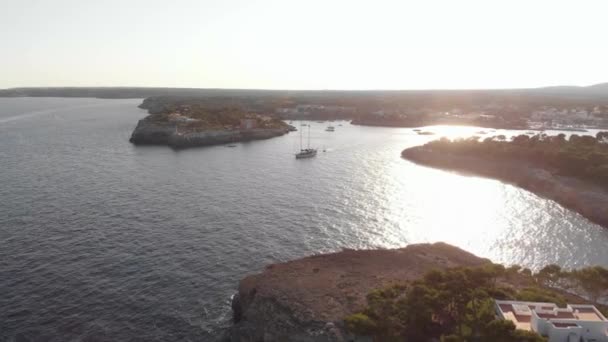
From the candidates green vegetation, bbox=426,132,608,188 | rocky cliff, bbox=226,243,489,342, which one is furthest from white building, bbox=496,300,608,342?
green vegetation, bbox=426,132,608,188

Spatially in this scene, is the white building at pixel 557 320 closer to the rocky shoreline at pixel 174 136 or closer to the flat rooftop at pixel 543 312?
the flat rooftop at pixel 543 312

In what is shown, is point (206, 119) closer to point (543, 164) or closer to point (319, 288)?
point (543, 164)

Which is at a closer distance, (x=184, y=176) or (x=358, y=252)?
(x=358, y=252)

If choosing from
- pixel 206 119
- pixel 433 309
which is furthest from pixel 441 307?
pixel 206 119

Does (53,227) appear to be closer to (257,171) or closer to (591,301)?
(257,171)

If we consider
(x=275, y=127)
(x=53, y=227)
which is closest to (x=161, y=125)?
(x=275, y=127)

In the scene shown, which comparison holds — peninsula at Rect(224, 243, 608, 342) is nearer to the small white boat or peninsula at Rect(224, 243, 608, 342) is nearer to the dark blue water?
the dark blue water
